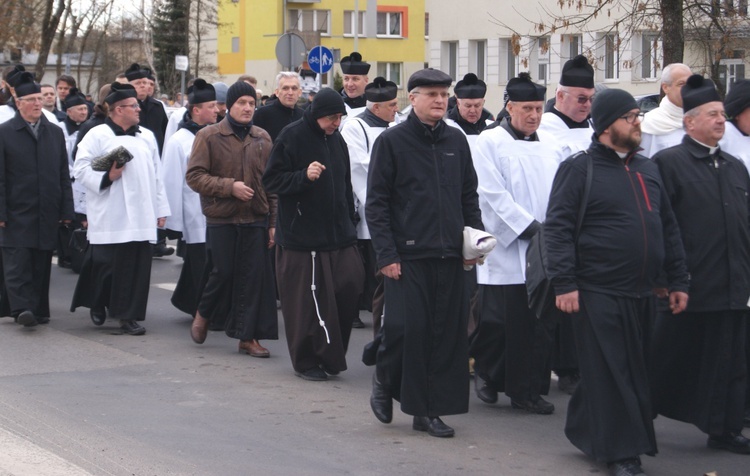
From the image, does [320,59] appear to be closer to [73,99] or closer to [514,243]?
[73,99]

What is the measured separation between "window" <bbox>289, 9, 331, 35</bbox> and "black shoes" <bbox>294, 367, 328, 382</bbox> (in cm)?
6787

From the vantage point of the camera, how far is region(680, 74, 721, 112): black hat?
712cm

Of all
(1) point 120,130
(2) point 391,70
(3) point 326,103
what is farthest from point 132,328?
(2) point 391,70

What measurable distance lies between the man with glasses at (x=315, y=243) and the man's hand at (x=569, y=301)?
2660 millimetres

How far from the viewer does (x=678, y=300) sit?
266 inches

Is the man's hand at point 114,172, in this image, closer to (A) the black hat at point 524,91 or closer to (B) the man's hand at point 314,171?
(B) the man's hand at point 314,171

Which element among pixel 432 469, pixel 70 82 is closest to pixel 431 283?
pixel 432 469

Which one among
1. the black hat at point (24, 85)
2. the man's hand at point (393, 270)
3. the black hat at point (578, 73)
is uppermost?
the black hat at point (24, 85)

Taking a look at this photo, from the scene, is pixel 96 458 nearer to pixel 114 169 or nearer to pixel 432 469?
pixel 432 469

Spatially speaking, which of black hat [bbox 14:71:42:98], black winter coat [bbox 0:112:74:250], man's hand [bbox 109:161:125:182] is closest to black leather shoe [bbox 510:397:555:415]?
man's hand [bbox 109:161:125:182]

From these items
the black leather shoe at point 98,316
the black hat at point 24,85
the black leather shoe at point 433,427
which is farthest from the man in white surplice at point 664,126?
the black hat at point 24,85

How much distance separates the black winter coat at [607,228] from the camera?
651cm

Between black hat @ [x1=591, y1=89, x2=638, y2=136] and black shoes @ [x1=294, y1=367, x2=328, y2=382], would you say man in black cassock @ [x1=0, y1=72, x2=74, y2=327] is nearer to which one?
black shoes @ [x1=294, y1=367, x2=328, y2=382]

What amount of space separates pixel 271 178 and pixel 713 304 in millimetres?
3343
